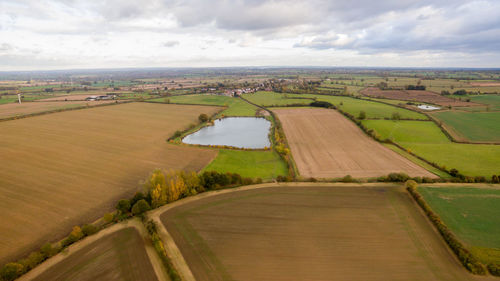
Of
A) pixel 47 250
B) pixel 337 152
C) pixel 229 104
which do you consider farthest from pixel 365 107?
pixel 47 250

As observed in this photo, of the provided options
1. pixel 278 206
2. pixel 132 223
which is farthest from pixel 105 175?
pixel 278 206

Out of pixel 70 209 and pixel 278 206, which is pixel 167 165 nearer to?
pixel 70 209

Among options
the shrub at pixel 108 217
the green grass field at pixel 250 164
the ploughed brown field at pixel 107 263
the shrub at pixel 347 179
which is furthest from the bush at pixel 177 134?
the shrub at pixel 347 179

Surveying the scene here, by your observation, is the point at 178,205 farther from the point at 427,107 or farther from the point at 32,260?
the point at 427,107

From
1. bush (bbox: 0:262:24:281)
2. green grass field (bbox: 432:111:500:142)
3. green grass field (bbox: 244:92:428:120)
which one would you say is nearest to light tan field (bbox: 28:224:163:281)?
bush (bbox: 0:262:24:281)

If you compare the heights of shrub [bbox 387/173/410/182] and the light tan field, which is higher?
shrub [bbox 387/173/410/182]

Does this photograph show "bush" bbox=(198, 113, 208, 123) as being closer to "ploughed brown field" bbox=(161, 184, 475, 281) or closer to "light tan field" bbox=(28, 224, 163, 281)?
"ploughed brown field" bbox=(161, 184, 475, 281)
